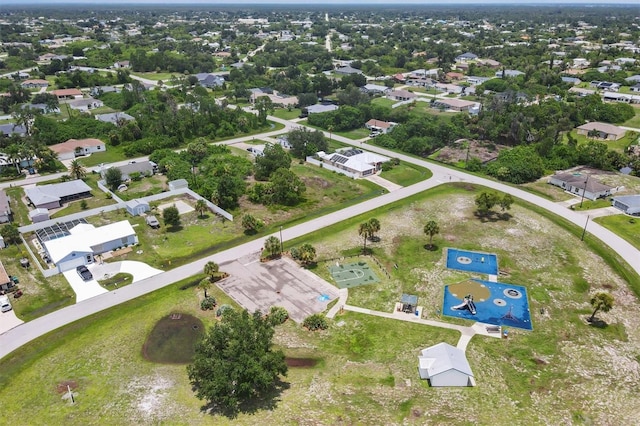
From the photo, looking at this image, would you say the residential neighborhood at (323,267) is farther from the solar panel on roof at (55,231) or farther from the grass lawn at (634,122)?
the grass lawn at (634,122)

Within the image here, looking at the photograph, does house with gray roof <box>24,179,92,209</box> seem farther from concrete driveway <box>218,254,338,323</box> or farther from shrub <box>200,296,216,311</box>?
shrub <box>200,296,216,311</box>

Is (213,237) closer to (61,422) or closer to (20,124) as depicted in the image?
→ (61,422)

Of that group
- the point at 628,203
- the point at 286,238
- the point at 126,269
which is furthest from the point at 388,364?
the point at 628,203

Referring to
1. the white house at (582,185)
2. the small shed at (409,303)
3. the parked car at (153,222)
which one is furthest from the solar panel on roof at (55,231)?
the white house at (582,185)

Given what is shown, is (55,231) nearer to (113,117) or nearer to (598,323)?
(113,117)

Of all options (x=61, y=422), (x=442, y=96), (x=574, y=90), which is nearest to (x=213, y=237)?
(x=61, y=422)

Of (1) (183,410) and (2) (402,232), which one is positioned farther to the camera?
(2) (402,232)
